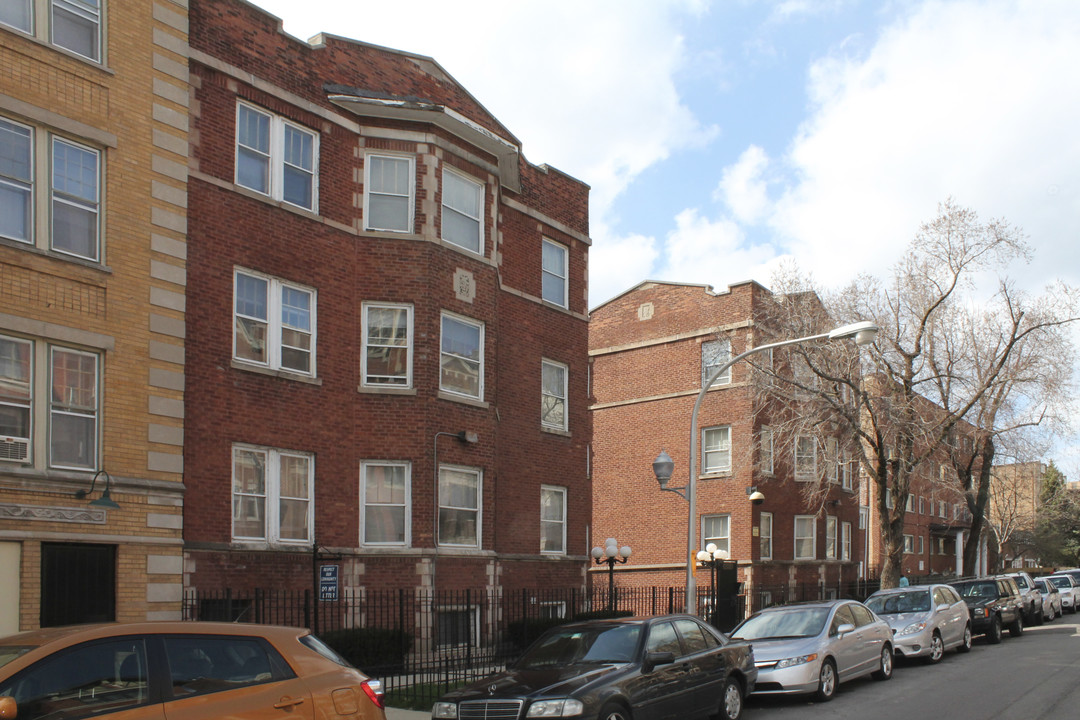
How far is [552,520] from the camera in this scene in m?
23.8

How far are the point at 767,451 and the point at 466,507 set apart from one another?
47.6ft

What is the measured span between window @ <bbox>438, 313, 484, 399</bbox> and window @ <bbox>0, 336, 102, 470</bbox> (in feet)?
23.0

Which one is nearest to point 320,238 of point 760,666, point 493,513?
point 493,513

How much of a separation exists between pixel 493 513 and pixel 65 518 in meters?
9.02

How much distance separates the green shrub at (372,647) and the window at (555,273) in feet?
32.1

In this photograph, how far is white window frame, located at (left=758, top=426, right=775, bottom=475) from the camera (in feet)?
103

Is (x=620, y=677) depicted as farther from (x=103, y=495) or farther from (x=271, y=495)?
(x=271, y=495)

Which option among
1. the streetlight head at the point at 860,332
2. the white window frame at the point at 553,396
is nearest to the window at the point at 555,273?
the white window frame at the point at 553,396

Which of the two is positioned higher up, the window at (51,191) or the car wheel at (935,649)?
the window at (51,191)

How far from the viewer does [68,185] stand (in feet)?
47.1

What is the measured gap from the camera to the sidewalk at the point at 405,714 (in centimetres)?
1279

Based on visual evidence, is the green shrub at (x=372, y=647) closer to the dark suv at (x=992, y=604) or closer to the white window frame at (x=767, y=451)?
the dark suv at (x=992, y=604)

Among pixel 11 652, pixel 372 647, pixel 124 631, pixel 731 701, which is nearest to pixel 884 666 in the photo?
pixel 731 701

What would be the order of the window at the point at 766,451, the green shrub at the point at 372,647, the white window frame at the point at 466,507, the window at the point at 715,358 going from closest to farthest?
the green shrub at the point at 372,647
the white window frame at the point at 466,507
the window at the point at 766,451
the window at the point at 715,358
